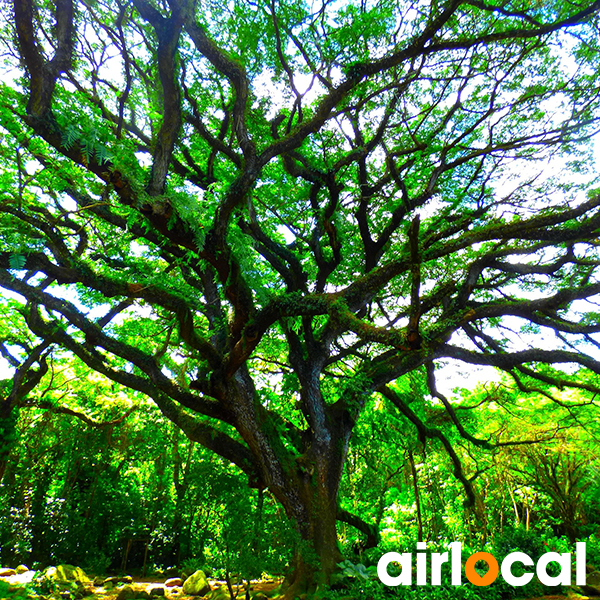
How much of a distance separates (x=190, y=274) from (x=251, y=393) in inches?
102

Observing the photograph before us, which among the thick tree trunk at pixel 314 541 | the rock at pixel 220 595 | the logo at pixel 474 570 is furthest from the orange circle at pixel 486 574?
the rock at pixel 220 595

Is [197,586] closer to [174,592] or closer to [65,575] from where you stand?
[174,592]

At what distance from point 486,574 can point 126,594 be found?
5649mm

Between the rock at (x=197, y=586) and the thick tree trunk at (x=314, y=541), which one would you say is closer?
the thick tree trunk at (x=314, y=541)

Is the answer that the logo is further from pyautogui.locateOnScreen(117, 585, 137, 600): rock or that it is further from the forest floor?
pyautogui.locateOnScreen(117, 585, 137, 600): rock

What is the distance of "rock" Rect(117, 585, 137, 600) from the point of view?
6098 millimetres

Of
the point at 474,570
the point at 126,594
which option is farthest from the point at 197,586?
the point at 474,570

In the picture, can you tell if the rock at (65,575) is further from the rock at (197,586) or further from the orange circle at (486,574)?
the orange circle at (486,574)

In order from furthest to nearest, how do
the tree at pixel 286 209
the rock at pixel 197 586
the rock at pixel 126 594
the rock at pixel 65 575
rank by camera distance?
1. the rock at pixel 197 586
2. the rock at pixel 65 575
3. the rock at pixel 126 594
4. the tree at pixel 286 209

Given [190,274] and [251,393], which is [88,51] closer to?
[190,274]

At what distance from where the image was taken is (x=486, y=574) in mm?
5305

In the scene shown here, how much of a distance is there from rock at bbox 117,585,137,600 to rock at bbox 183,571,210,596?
0.93 m

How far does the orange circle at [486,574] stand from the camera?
17.0ft

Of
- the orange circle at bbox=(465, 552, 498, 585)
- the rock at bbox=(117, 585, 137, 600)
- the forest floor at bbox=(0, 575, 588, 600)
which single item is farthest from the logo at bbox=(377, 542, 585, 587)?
the rock at bbox=(117, 585, 137, 600)
